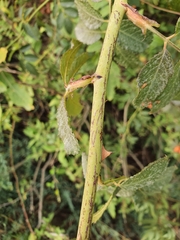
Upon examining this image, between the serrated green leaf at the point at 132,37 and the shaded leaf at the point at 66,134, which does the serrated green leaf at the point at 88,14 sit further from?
the shaded leaf at the point at 66,134

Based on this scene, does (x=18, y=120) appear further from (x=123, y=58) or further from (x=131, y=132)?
(x=123, y=58)

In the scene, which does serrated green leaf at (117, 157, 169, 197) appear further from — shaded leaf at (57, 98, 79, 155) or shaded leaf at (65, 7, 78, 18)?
shaded leaf at (65, 7, 78, 18)

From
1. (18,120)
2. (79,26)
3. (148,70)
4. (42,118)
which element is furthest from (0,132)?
(148,70)

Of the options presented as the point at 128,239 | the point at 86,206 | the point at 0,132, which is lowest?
the point at 128,239

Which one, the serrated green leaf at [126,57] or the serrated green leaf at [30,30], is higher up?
the serrated green leaf at [30,30]

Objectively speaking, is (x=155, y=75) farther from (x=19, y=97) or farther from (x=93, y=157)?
(x=19, y=97)

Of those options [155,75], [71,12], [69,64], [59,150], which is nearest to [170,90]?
[155,75]

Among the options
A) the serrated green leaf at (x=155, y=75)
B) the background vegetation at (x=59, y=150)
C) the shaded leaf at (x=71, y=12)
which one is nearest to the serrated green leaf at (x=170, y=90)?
the serrated green leaf at (x=155, y=75)
